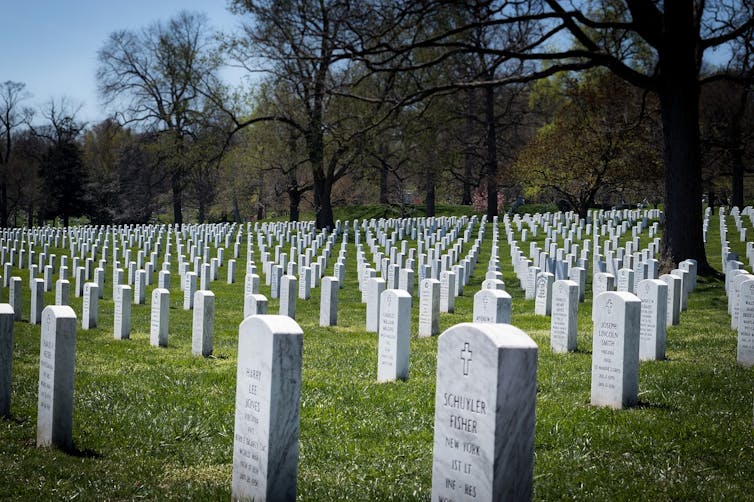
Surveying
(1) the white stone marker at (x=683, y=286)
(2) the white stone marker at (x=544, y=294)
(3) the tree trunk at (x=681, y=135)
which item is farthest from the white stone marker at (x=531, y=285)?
(3) the tree trunk at (x=681, y=135)

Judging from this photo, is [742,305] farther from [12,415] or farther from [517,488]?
[12,415]

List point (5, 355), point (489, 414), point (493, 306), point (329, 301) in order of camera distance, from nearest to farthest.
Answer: point (489, 414) → point (5, 355) → point (493, 306) → point (329, 301)

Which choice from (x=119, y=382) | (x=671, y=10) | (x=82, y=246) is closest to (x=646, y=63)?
(x=671, y=10)

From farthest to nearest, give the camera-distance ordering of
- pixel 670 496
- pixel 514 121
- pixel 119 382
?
1. pixel 514 121
2. pixel 119 382
3. pixel 670 496

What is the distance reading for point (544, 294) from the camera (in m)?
15.1

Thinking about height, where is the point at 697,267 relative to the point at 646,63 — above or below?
below

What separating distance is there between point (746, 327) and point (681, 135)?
10639 mm

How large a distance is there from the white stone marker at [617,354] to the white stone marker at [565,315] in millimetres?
2794

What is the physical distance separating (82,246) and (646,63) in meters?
30.1

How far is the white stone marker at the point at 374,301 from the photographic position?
13.7 meters

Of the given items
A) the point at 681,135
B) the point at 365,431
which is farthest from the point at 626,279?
the point at 365,431

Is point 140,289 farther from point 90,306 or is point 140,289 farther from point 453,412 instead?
point 453,412

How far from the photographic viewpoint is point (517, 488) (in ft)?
13.5

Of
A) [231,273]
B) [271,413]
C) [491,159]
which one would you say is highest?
[491,159]
